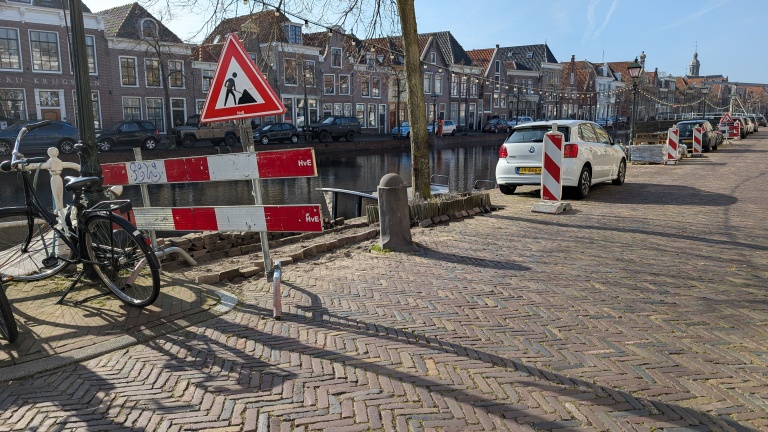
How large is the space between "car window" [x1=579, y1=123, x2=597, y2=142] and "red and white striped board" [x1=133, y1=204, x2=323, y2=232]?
7.81 meters

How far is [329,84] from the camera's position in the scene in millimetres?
46500

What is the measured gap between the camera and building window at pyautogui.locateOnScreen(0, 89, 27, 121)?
3034cm

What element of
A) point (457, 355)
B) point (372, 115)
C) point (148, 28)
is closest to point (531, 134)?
point (457, 355)

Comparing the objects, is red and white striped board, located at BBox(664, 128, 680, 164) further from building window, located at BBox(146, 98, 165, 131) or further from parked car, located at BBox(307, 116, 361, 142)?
building window, located at BBox(146, 98, 165, 131)

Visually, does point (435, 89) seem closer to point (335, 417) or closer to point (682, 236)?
point (682, 236)

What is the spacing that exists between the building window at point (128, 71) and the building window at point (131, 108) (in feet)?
3.04

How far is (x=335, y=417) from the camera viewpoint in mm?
2803

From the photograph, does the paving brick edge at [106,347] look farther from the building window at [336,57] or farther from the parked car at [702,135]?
the building window at [336,57]

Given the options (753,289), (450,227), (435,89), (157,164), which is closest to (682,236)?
(753,289)

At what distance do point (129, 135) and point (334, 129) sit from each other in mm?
12625

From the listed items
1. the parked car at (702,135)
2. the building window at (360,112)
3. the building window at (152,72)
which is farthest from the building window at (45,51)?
the parked car at (702,135)

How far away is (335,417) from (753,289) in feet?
12.7

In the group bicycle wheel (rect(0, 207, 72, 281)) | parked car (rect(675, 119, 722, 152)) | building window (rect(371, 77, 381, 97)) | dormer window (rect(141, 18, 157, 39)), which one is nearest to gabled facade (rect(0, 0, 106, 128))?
dormer window (rect(141, 18, 157, 39))

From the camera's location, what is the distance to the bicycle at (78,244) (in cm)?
428
